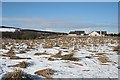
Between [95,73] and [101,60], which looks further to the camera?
[101,60]

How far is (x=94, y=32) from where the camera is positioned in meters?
75.4

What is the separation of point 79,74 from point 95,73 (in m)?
0.57

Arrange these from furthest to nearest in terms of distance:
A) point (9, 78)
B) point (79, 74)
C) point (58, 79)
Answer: point (79, 74) < point (58, 79) < point (9, 78)

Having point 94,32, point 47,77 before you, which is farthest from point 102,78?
point 94,32

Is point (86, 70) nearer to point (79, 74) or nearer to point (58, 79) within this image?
point (79, 74)

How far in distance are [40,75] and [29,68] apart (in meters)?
1.11

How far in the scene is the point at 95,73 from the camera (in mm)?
7727

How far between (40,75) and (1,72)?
1096 millimetres

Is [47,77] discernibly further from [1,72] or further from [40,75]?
[1,72]

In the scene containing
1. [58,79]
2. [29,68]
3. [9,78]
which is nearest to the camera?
[9,78]

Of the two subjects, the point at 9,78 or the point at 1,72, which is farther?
the point at 1,72

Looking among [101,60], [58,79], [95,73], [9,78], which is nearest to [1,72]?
[9,78]

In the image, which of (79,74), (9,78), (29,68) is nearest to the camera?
(9,78)

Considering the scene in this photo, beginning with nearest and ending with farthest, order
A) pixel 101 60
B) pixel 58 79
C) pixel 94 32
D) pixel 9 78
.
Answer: pixel 9 78
pixel 58 79
pixel 101 60
pixel 94 32
